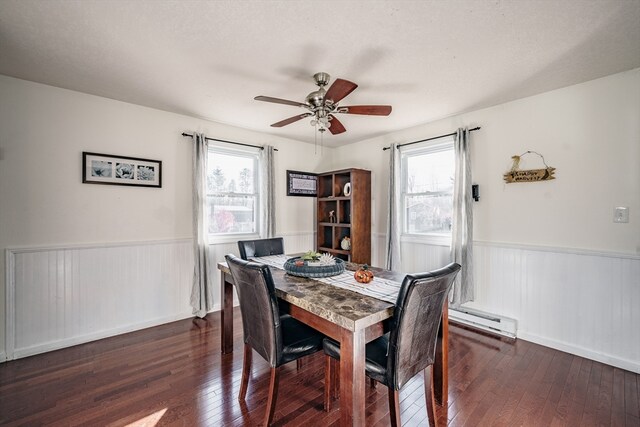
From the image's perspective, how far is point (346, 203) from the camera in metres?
4.43

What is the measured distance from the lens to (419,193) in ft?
12.2

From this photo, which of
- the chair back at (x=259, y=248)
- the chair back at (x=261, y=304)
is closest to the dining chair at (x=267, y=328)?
the chair back at (x=261, y=304)

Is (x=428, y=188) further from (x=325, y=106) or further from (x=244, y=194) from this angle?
(x=244, y=194)

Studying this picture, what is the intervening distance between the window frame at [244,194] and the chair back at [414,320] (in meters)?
2.83

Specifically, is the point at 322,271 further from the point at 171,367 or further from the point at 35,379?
the point at 35,379

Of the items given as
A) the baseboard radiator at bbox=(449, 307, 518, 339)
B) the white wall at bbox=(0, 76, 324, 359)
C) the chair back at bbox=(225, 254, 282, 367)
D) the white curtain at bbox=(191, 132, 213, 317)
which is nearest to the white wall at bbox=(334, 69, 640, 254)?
the baseboard radiator at bbox=(449, 307, 518, 339)

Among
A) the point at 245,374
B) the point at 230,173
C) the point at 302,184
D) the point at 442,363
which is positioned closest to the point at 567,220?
the point at 442,363

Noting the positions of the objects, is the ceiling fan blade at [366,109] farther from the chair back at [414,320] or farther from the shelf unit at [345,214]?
the shelf unit at [345,214]

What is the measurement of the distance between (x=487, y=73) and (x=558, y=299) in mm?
2193

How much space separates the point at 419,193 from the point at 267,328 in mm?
2821

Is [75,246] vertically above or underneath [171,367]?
above

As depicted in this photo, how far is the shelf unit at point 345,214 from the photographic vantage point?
4.02 meters

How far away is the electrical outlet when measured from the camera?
2309 mm

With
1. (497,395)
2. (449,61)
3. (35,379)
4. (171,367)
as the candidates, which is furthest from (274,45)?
(35,379)
